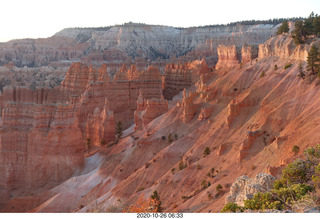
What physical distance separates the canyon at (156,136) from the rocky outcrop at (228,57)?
0.62 feet

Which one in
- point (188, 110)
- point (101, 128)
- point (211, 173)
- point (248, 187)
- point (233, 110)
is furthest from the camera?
point (101, 128)

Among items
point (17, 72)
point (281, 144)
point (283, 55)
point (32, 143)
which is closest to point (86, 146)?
point (32, 143)

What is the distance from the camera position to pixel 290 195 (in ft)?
41.3

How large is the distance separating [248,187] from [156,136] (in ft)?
75.5

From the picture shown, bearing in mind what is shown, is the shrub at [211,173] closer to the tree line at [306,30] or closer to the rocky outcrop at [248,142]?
the rocky outcrop at [248,142]

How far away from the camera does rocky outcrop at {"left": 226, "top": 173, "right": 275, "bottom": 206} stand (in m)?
14.2

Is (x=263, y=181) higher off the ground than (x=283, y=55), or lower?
lower

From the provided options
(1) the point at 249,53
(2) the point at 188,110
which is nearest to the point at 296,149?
(2) the point at 188,110

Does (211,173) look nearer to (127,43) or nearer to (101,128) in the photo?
(101,128)

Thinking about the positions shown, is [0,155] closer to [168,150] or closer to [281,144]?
[168,150]

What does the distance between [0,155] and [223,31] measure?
120 m

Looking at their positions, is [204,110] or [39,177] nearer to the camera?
[204,110]

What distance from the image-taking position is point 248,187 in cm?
1447

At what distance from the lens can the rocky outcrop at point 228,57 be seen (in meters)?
61.2
